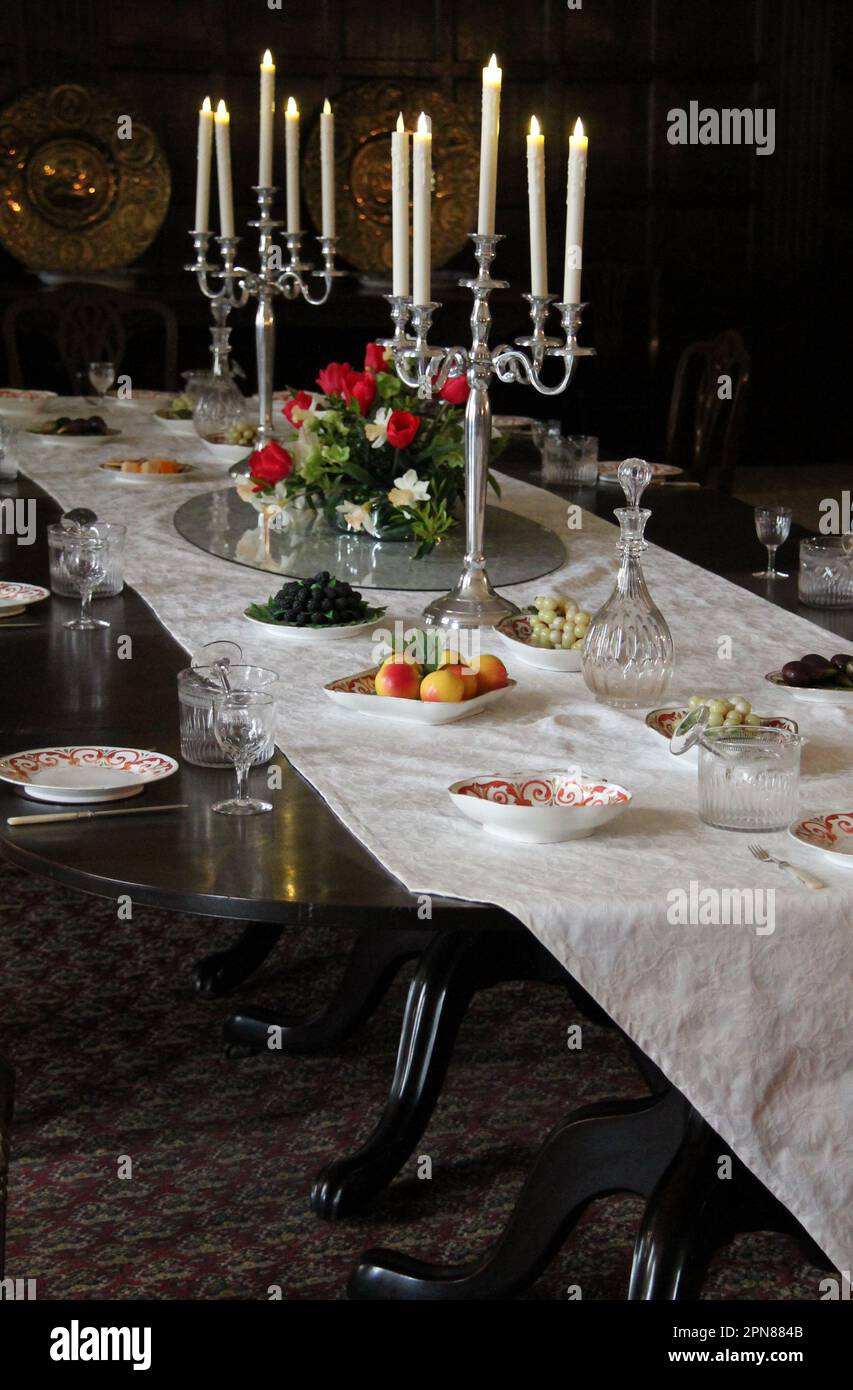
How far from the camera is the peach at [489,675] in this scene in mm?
2123

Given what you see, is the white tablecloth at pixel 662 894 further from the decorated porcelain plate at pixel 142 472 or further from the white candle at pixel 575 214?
the decorated porcelain plate at pixel 142 472

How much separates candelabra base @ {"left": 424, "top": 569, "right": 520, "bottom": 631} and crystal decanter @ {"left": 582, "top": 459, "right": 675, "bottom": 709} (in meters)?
0.35

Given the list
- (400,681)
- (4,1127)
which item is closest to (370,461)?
(400,681)

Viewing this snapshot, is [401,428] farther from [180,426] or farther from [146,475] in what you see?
[180,426]

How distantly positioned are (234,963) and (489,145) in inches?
59.0

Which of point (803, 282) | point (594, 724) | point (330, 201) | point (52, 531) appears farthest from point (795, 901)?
point (803, 282)

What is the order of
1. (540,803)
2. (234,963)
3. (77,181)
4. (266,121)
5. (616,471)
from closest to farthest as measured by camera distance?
(540,803) < (234,963) < (266,121) < (616,471) < (77,181)

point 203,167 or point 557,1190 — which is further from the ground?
point 203,167

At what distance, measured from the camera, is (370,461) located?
117 inches

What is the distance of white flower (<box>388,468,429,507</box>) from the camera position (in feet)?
9.44

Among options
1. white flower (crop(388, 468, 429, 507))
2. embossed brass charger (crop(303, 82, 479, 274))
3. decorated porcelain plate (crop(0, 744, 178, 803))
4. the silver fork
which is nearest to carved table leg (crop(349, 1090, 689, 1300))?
the silver fork

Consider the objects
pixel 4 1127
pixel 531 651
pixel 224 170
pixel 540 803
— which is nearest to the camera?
pixel 4 1127

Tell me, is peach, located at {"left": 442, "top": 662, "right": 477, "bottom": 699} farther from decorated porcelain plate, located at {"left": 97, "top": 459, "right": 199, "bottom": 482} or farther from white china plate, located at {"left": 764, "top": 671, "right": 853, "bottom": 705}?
decorated porcelain plate, located at {"left": 97, "top": 459, "right": 199, "bottom": 482}
